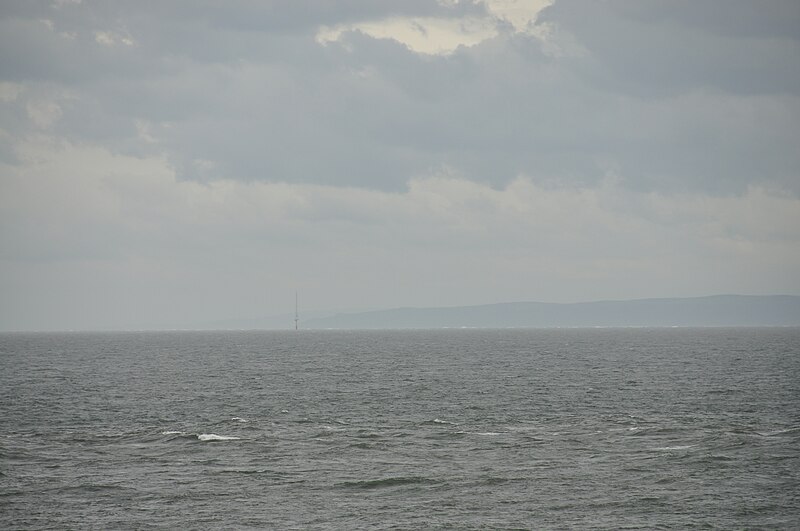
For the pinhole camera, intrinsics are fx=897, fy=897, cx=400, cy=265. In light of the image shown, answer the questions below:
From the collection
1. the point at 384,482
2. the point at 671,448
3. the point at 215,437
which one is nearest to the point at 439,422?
the point at 215,437

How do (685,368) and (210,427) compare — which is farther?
(685,368)

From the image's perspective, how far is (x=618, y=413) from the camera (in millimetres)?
89688

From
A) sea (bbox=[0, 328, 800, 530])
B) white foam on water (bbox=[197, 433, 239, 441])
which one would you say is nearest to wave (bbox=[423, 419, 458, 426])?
sea (bbox=[0, 328, 800, 530])

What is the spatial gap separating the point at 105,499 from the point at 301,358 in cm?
14242

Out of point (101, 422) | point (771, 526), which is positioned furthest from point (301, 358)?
point (771, 526)

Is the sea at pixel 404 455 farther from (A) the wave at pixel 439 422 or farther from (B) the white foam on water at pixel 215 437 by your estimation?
(A) the wave at pixel 439 422

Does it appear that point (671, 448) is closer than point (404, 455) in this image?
No

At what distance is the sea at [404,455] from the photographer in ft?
172

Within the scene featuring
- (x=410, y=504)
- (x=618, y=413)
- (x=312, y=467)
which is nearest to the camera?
(x=410, y=504)

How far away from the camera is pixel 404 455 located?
225 feet

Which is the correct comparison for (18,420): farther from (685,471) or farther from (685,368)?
(685,368)

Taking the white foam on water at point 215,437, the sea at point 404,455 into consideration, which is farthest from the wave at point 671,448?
the white foam on water at point 215,437

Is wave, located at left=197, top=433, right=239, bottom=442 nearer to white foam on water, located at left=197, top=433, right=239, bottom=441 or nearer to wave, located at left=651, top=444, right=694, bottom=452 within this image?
white foam on water, located at left=197, top=433, right=239, bottom=441

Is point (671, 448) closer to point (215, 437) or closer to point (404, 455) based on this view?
point (404, 455)
